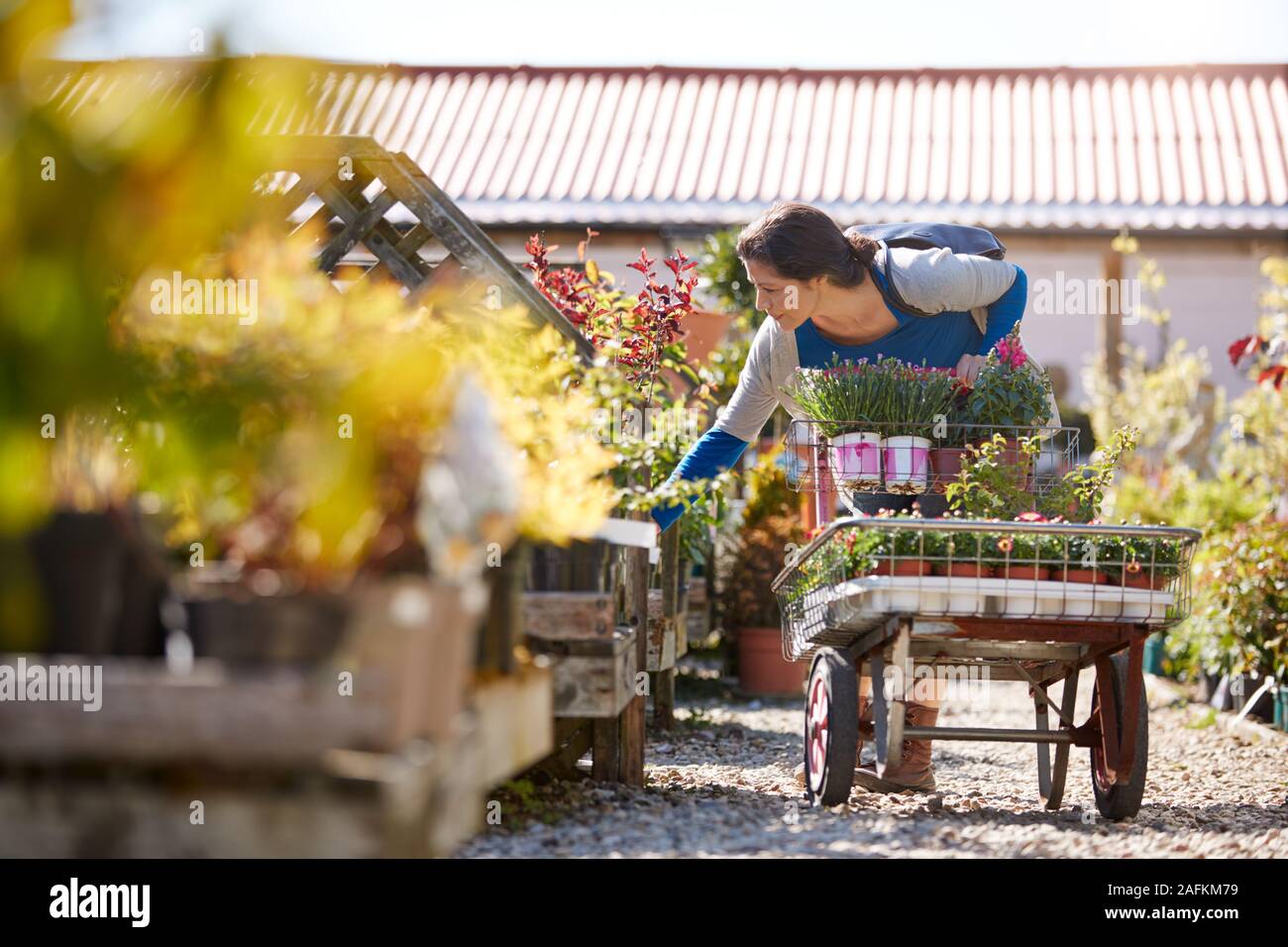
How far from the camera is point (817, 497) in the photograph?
439 cm

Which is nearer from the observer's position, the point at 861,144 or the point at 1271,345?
the point at 1271,345

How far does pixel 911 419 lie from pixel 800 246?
67 cm

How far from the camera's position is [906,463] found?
4.05m

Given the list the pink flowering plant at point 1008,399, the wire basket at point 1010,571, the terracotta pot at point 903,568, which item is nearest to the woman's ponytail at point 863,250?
the pink flowering plant at point 1008,399

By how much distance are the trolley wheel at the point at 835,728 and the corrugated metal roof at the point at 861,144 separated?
800 centimetres

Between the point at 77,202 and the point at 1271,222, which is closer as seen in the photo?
the point at 77,202

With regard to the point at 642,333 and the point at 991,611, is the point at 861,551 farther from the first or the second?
the point at 642,333

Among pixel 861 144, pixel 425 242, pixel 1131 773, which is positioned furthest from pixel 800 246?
pixel 861 144

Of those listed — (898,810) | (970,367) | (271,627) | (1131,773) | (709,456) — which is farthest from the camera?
(709,456)

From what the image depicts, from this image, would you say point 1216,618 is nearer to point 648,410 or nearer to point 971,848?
point 648,410

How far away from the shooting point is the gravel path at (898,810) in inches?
125

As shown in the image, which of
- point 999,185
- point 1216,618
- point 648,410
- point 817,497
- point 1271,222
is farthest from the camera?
point 999,185
